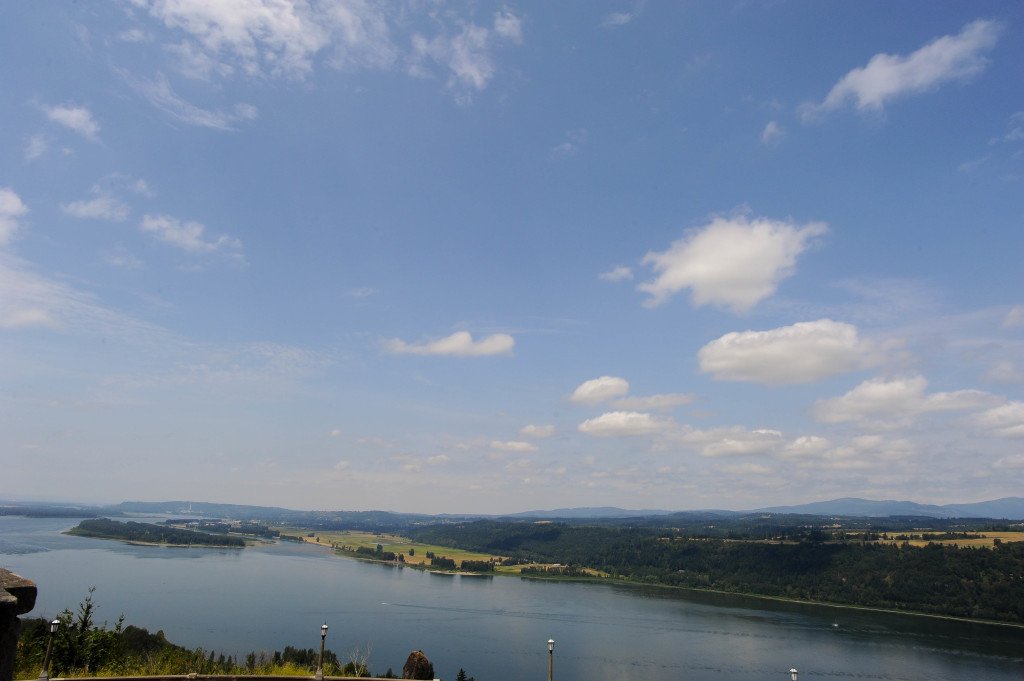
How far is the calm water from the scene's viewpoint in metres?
45.9

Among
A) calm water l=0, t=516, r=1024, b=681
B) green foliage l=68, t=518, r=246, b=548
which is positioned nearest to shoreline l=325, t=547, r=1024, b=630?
calm water l=0, t=516, r=1024, b=681

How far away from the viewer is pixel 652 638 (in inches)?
2180

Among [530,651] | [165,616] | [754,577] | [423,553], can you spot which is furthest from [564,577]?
[165,616]

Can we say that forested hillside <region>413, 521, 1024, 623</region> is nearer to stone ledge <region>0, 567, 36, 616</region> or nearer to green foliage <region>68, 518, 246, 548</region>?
green foliage <region>68, 518, 246, 548</region>

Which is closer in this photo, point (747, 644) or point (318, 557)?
point (747, 644)

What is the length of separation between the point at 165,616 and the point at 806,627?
222 feet

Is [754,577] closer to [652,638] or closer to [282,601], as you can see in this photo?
[652,638]

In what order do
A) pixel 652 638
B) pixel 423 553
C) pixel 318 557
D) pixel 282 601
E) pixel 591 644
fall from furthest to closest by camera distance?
pixel 423 553 → pixel 318 557 → pixel 282 601 → pixel 652 638 → pixel 591 644

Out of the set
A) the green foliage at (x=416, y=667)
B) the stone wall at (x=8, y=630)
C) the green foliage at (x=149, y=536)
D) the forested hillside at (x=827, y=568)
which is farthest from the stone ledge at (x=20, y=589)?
the green foliage at (x=149, y=536)

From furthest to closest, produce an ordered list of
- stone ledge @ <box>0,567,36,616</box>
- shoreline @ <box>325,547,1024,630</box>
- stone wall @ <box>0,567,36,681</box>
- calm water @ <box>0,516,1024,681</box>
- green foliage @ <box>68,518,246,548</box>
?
green foliage @ <box>68,518,246,548</box> → shoreline @ <box>325,547,1024,630</box> → calm water @ <box>0,516,1024,681</box> → stone ledge @ <box>0,567,36,616</box> → stone wall @ <box>0,567,36,681</box>

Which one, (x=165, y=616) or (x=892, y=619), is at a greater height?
(x=165, y=616)

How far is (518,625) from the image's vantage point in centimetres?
5891

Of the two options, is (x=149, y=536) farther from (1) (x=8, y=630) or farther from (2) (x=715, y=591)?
(1) (x=8, y=630)

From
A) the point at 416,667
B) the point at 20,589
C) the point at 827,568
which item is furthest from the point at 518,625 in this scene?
the point at 827,568
